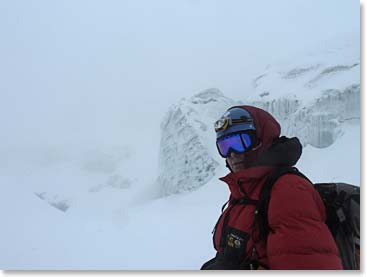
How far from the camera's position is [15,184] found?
327cm

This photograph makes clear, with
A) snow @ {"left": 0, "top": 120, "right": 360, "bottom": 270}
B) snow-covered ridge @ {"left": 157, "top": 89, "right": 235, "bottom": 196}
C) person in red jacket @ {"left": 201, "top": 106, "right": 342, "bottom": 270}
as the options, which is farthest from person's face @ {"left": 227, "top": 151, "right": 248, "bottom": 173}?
snow-covered ridge @ {"left": 157, "top": 89, "right": 235, "bottom": 196}

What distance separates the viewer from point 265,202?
2.40 ft

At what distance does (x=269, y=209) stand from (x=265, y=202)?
2cm

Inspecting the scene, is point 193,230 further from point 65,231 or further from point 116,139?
point 116,139

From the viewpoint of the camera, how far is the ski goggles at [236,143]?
0.88 metres

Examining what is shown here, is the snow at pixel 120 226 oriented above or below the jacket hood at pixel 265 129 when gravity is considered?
below

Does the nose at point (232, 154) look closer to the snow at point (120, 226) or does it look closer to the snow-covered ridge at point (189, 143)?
the snow at point (120, 226)

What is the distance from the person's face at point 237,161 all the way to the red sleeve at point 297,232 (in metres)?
0.20

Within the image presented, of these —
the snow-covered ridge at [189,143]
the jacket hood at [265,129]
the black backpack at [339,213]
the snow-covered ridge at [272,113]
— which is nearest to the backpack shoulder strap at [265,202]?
the black backpack at [339,213]

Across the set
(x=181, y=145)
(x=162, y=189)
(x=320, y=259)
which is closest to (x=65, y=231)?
(x=320, y=259)

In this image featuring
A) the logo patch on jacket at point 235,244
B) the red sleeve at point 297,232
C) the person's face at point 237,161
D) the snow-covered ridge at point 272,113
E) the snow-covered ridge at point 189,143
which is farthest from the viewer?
the snow-covered ridge at point 189,143

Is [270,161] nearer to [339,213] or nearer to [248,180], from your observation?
[248,180]

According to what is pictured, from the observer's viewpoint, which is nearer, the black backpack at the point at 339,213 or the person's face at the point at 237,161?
the black backpack at the point at 339,213

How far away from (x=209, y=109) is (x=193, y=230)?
4211 millimetres
